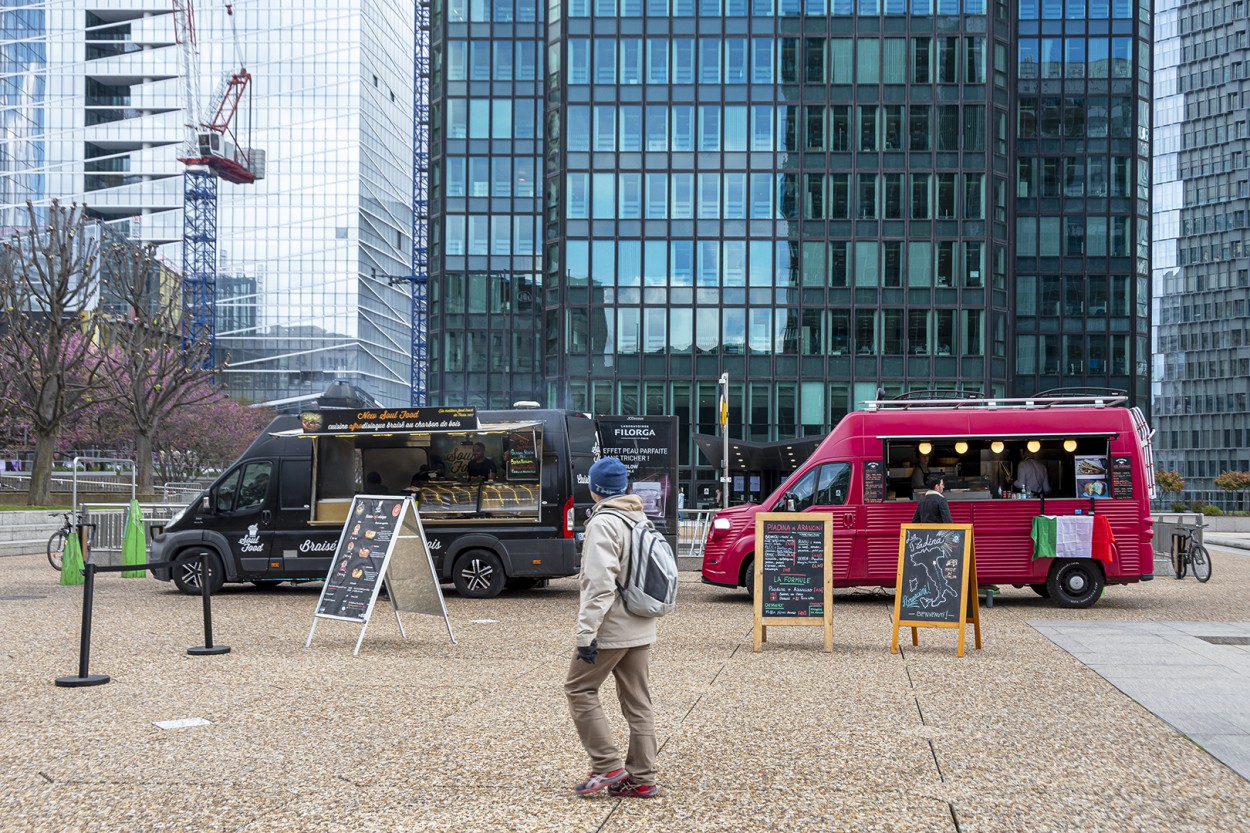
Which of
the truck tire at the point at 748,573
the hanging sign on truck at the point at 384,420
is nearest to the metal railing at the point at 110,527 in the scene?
the hanging sign on truck at the point at 384,420

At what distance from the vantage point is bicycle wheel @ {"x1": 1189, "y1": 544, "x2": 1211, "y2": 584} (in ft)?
74.1

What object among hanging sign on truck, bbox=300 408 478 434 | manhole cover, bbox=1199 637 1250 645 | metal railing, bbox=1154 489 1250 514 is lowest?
metal railing, bbox=1154 489 1250 514

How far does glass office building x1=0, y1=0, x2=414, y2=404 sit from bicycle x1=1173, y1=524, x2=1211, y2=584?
11819 cm

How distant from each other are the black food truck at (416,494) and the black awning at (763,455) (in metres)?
29.9

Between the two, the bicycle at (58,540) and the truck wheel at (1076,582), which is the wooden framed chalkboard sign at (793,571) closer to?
the truck wheel at (1076,582)

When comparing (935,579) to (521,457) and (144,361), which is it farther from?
(144,361)

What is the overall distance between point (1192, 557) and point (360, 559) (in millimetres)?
15893

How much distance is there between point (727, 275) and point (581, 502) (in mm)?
37956

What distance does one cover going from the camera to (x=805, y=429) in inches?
2179

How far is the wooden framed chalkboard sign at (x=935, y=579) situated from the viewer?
488 inches

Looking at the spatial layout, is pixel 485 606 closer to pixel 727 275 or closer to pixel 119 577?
pixel 119 577

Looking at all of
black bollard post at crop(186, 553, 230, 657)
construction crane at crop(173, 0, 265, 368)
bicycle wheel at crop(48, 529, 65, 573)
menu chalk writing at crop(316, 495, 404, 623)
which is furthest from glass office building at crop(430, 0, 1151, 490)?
construction crane at crop(173, 0, 265, 368)

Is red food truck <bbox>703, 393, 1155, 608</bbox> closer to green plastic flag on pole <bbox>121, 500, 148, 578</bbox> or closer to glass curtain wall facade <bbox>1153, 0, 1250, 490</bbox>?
green plastic flag on pole <bbox>121, 500, 148, 578</bbox>

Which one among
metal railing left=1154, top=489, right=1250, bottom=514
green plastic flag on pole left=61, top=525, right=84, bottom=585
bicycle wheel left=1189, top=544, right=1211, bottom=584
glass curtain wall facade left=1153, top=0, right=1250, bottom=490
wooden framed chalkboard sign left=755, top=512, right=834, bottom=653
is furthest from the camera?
glass curtain wall facade left=1153, top=0, right=1250, bottom=490
